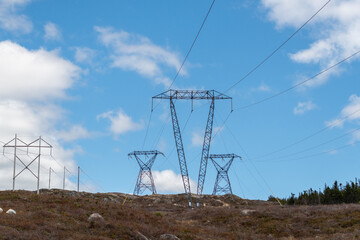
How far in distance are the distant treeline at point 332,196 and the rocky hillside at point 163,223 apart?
Result: 20999mm

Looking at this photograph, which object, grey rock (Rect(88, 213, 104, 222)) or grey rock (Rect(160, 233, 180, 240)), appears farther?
grey rock (Rect(88, 213, 104, 222))

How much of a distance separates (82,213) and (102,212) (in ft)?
9.64

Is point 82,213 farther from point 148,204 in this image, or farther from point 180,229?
point 148,204

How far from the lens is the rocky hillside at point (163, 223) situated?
3164cm

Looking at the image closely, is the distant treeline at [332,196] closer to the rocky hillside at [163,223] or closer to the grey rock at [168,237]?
the rocky hillside at [163,223]

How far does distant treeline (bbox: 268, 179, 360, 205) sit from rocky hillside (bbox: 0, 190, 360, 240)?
2100 centimetres

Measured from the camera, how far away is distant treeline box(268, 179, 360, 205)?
64188mm

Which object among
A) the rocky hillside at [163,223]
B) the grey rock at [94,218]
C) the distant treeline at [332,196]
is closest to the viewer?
→ the rocky hillside at [163,223]

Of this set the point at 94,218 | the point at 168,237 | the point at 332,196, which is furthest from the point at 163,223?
the point at 332,196

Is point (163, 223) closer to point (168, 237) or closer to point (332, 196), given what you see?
point (168, 237)

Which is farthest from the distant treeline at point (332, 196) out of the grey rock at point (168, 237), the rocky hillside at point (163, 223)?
the grey rock at point (168, 237)

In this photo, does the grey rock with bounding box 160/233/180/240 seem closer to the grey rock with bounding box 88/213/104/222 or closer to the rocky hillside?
the rocky hillside

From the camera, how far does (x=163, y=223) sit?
3978cm

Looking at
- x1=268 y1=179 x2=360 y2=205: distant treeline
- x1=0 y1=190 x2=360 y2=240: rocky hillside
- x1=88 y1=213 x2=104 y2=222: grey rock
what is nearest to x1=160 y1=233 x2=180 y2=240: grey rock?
x1=0 y1=190 x2=360 y2=240: rocky hillside
